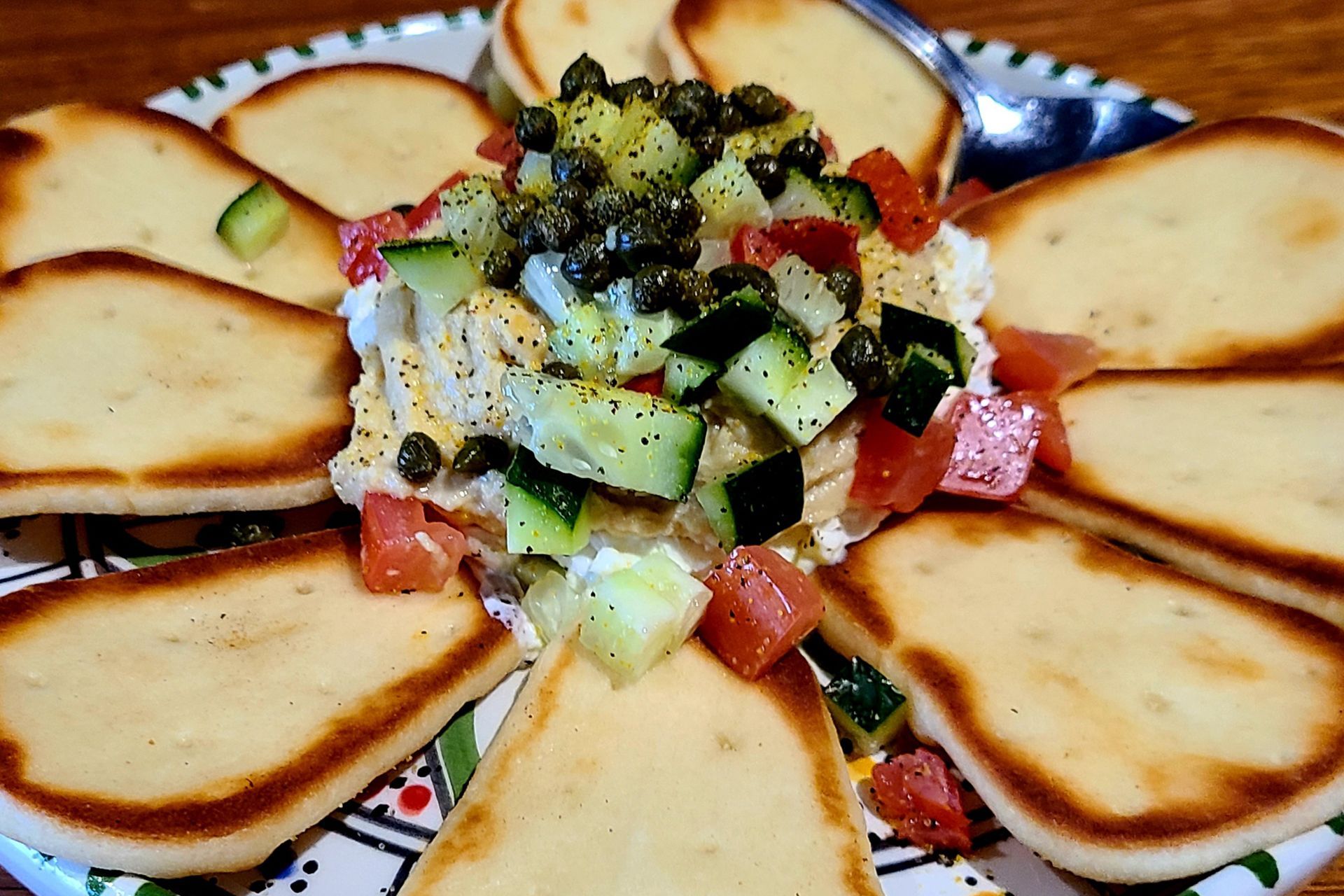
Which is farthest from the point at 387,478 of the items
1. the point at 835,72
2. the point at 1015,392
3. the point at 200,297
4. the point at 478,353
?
the point at 835,72

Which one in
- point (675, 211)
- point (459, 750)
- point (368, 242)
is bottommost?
point (459, 750)

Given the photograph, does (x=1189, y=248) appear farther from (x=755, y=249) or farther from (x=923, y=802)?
(x=923, y=802)

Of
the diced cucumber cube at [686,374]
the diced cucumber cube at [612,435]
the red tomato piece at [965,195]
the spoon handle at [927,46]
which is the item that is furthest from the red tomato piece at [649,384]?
the spoon handle at [927,46]

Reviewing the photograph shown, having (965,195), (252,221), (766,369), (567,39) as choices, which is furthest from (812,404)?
(567,39)

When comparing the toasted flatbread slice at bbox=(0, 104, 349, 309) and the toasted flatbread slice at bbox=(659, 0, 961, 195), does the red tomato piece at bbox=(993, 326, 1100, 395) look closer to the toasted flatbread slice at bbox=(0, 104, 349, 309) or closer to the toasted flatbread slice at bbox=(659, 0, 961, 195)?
the toasted flatbread slice at bbox=(659, 0, 961, 195)

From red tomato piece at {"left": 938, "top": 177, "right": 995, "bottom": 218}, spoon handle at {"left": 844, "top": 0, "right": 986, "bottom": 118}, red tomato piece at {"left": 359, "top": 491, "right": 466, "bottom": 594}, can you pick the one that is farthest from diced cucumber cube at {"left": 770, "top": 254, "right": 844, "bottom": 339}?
spoon handle at {"left": 844, "top": 0, "right": 986, "bottom": 118}

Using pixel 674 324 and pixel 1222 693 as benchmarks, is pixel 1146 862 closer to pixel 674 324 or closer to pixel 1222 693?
pixel 1222 693
